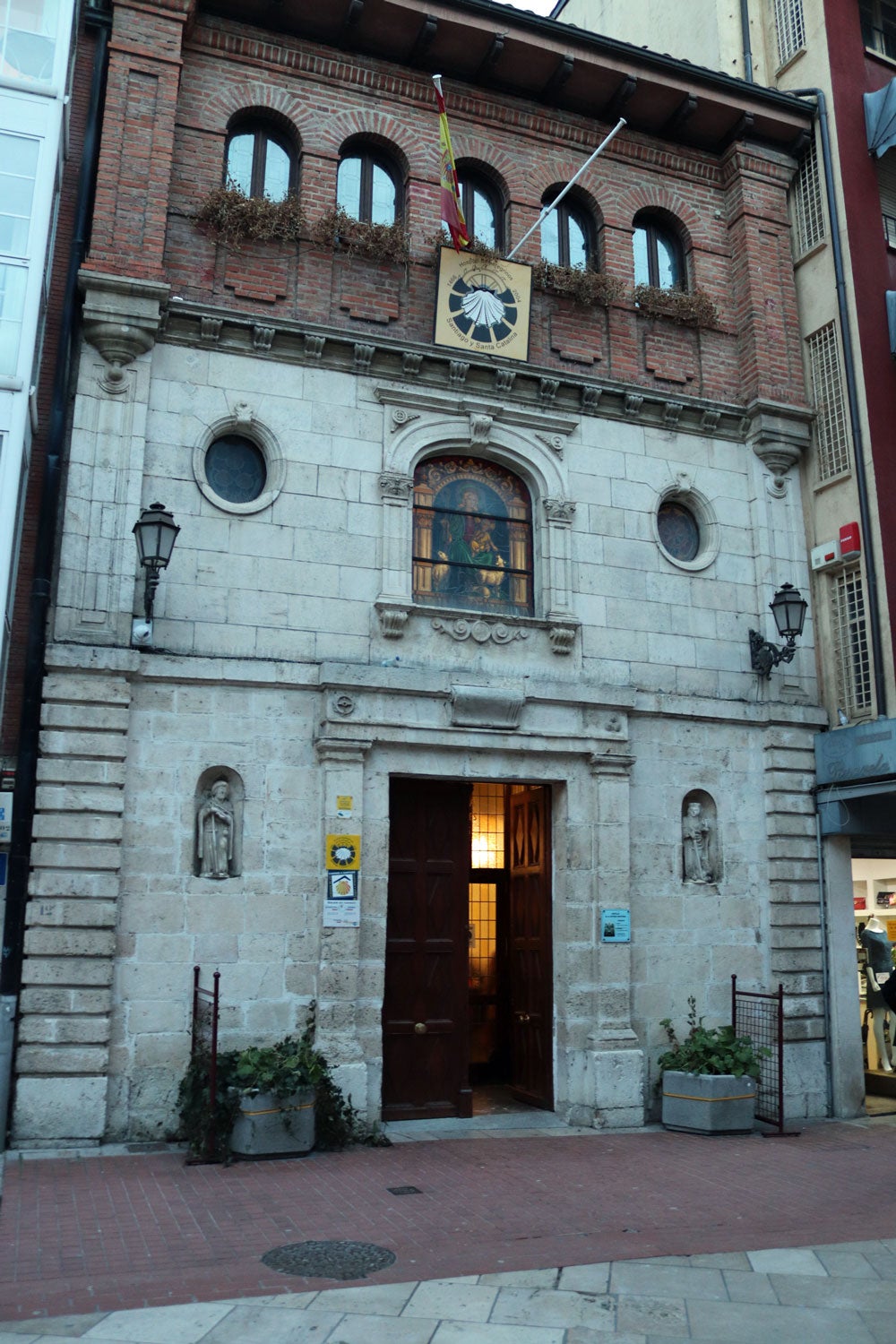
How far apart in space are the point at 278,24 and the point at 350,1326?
13.3 metres

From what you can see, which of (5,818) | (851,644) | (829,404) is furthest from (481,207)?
(5,818)

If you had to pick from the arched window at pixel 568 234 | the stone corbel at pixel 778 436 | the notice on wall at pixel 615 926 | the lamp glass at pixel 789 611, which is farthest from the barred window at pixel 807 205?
the notice on wall at pixel 615 926

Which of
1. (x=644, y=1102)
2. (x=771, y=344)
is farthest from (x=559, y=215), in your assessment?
(x=644, y=1102)

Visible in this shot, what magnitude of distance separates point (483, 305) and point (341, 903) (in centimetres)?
709

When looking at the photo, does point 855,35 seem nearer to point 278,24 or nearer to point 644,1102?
point 278,24

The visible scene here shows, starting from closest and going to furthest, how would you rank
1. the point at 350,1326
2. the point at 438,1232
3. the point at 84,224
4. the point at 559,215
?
the point at 350,1326 < the point at 438,1232 < the point at 84,224 < the point at 559,215

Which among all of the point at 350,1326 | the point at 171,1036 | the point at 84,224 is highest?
the point at 84,224

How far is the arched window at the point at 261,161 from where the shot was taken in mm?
12938

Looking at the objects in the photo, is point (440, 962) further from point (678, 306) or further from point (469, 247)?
point (678, 306)

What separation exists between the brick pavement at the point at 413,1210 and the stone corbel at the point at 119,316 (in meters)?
7.61

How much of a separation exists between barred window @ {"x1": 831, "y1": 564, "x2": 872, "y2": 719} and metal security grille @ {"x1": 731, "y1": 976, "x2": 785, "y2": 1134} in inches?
143

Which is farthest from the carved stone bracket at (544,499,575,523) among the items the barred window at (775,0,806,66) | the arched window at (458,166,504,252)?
the barred window at (775,0,806,66)

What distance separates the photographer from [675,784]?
13.1 metres

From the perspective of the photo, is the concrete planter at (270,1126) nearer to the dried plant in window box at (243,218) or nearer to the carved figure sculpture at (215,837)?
the carved figure sculpture at (215,837)
